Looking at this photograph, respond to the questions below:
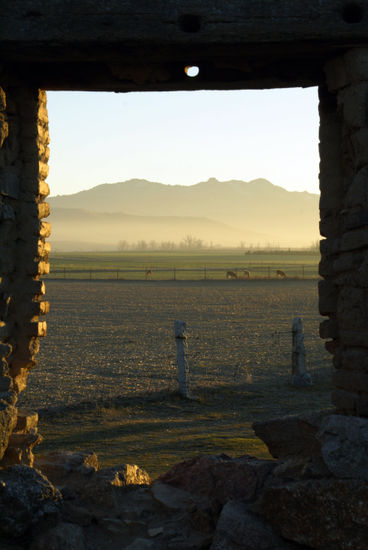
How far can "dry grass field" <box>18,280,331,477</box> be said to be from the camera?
9141 mm

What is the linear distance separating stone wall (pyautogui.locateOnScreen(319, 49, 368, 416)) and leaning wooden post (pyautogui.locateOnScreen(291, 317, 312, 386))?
7.31 meters

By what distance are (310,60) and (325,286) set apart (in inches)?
81.6

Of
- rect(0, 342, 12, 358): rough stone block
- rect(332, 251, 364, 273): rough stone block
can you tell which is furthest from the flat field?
rect(332, 251, 364, 273): rough stone block

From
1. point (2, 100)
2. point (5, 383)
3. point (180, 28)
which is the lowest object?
point (5, 383)

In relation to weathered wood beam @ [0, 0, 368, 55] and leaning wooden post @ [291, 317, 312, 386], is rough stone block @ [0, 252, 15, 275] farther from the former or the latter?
leaning wooden post @ [291, 317, 312, 386]

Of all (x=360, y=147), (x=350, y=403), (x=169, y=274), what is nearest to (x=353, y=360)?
(x=350, y=403)

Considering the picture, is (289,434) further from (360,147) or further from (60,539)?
(360,147)

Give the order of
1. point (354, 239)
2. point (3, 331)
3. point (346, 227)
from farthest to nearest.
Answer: point (3, 331) → point (346, 227) → point (354, 239)

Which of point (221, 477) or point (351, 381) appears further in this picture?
point (221, 477)

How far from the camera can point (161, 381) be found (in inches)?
530

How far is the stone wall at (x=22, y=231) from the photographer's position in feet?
19.6

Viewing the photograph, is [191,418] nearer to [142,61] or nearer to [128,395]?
[128,395]

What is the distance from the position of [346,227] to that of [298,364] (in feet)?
27.0

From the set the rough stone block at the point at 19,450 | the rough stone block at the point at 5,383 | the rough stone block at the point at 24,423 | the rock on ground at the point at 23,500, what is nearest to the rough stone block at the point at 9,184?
the rough stone block at the point at 5,383
